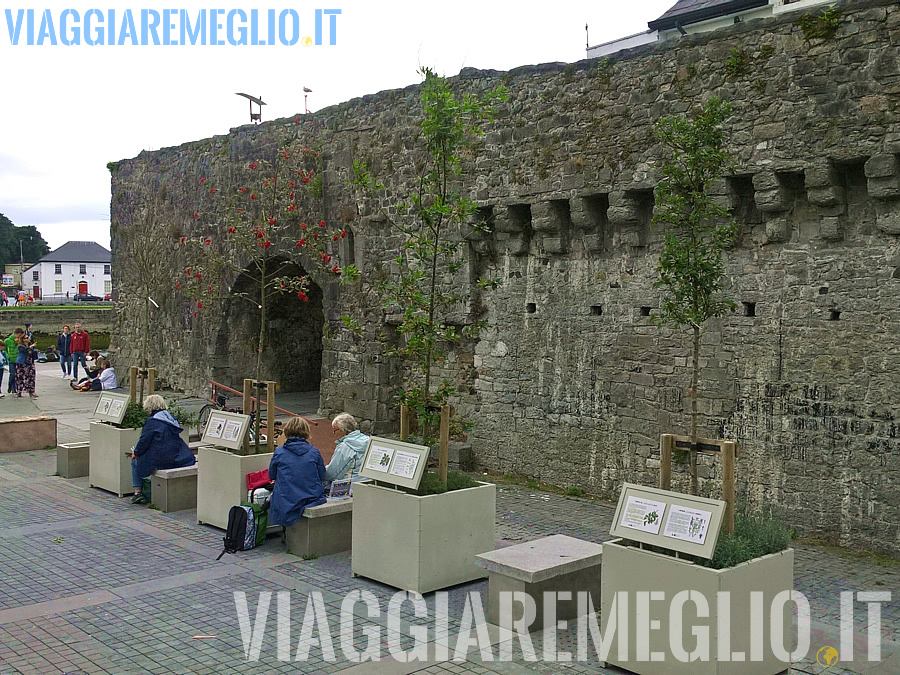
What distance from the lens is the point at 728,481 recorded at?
17.6 feet

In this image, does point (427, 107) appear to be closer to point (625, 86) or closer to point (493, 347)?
point (625, 86)

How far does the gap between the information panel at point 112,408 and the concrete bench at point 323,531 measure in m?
3.74

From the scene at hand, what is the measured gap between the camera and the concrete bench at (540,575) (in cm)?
592

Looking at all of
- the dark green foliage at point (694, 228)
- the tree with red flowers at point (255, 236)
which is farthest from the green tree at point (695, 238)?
the tree with red flowers at point (255, 236)

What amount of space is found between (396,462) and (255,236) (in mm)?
6287

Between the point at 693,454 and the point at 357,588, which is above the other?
the point at 693,454

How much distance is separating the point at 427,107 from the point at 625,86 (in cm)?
343

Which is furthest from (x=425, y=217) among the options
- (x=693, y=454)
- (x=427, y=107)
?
(x=693, y=454)

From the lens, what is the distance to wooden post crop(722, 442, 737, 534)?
17.5 feet

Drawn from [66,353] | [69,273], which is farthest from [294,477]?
[69,273]

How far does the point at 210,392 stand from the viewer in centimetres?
1756

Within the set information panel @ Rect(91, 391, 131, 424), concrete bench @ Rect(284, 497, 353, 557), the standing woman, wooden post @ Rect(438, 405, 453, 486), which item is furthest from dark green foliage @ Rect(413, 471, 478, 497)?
the standing woman

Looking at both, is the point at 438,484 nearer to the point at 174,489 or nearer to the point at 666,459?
the point at 666,459

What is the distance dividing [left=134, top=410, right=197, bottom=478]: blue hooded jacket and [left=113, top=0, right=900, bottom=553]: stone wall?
13.1 ft
